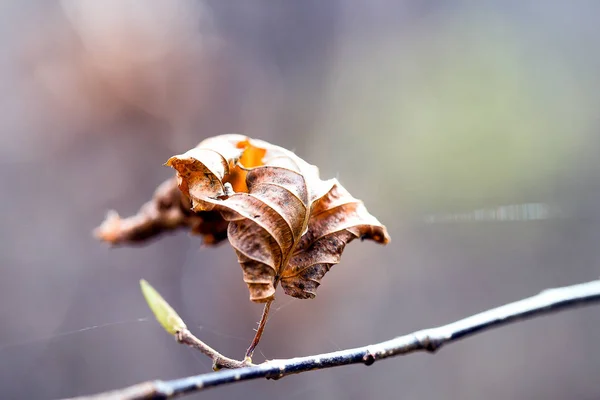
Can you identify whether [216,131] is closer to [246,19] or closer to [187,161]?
[246,19]

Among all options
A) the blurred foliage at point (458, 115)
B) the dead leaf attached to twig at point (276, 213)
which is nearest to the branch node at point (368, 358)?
the dead leaf attached to twig at point (276, 213)

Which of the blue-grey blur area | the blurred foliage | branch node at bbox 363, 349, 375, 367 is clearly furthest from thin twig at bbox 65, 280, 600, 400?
the blurred foliage

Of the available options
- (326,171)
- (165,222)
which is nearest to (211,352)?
(165,222)

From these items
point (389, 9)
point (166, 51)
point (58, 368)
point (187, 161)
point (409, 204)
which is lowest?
point (58, 368)

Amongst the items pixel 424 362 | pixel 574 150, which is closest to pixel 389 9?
pixel 574 150

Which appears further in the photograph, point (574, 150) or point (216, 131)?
point (574, 150)

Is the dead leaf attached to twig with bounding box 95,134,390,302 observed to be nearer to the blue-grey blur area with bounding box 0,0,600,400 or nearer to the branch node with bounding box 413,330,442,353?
the branch node with bounding box 413,330,442,353

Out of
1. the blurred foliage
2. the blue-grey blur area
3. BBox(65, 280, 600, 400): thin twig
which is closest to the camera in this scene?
BBox(65, 280, 600, 400): thin twig
